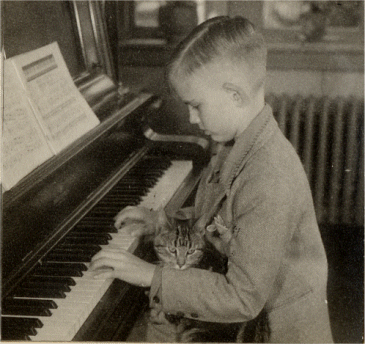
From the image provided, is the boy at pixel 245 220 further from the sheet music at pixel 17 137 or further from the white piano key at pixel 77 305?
the sheet music at pixel 17 137

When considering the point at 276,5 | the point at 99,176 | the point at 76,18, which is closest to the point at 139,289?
the point at 99,176

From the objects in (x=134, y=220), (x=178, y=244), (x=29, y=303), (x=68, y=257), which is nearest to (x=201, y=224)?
(x=178, y=244)

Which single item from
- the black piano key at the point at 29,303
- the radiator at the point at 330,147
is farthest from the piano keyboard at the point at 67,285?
the radiator at the point at 330,147

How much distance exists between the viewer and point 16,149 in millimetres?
1052

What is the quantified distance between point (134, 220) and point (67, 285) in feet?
1.02

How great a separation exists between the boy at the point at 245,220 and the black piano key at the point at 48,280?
63 millimetres

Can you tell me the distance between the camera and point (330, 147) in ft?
7.68

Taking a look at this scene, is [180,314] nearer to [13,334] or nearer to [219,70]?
[13,334]

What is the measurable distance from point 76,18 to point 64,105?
1.56 ft

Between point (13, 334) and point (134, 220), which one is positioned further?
point (134, 220)

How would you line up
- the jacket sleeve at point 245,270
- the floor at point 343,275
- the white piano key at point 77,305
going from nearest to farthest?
the white piano key at point 77,305 < the jacket sleeve at point 245,270 < the floor at point 343,275

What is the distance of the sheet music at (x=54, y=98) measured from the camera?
1.14 metres

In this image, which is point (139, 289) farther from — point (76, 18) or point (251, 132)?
point (76, 18)

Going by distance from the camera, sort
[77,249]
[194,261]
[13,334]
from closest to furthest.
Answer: [13,334] < [77,249] < [194,261]
